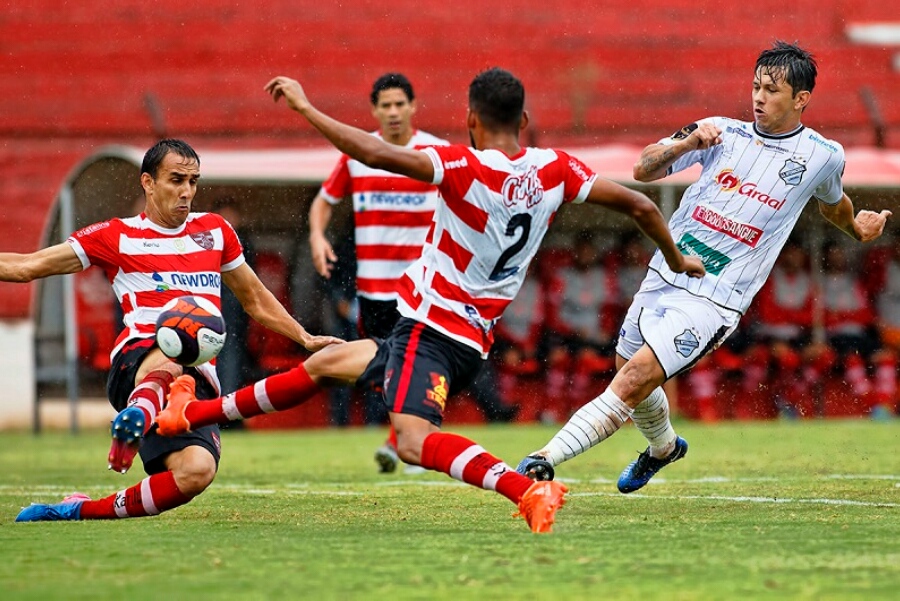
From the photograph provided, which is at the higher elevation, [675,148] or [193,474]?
[675,148]

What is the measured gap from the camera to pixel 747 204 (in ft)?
23.0

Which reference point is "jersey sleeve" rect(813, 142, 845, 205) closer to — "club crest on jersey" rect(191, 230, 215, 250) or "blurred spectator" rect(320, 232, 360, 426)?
"club crest on jersey" rect(191, 230, 215, 250)

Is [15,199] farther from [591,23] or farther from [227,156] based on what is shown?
[591,23]

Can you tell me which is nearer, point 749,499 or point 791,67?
point 791,67

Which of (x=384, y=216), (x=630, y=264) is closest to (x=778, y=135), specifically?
(x=384, y=216)

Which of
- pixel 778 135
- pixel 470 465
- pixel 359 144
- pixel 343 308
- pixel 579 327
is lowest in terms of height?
pixel 579 327

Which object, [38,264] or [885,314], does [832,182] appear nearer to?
[38,264]

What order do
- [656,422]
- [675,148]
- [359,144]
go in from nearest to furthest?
[359,144] < [675,148] < [656,422]

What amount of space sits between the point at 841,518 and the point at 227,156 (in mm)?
10903

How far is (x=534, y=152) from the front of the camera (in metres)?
5.83

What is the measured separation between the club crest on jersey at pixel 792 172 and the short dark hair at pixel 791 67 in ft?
1.07

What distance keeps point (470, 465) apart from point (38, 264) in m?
2.10

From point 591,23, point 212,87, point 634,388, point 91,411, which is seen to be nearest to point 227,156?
point 91,411

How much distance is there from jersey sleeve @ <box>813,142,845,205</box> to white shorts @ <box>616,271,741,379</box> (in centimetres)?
72
